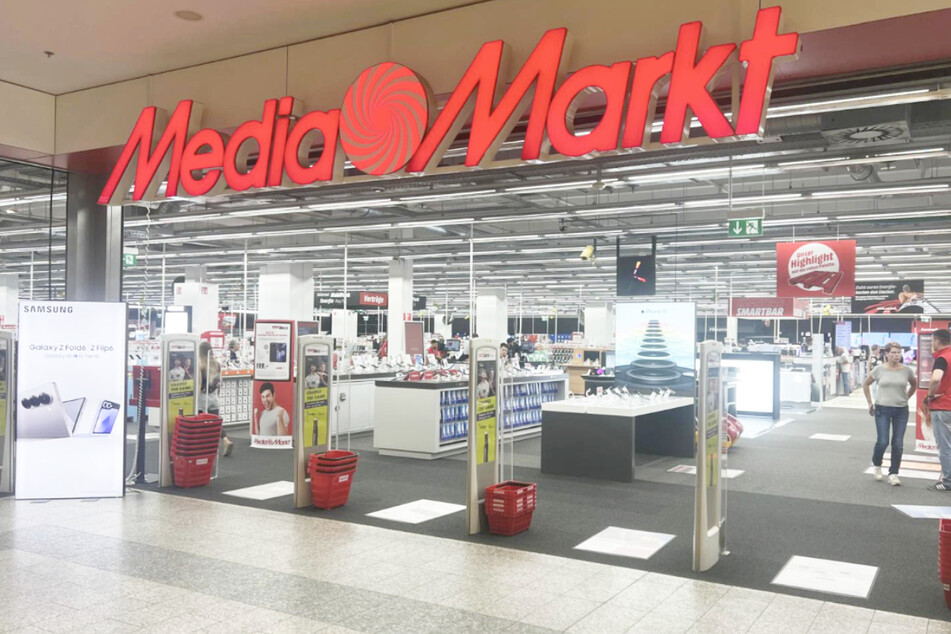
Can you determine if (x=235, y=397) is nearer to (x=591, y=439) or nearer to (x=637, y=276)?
(x=591, y=439)

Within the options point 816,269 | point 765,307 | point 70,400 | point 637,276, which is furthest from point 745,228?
point 765,307

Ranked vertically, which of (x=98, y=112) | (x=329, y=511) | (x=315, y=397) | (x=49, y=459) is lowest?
(x=329, y=511)

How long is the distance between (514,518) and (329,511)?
1.86 metres

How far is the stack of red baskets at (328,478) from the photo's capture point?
6910mm

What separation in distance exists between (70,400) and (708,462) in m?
5.66

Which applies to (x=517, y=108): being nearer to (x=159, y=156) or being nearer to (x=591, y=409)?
(x=159, y=156)

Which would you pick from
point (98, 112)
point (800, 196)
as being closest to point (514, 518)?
point (98, 112)

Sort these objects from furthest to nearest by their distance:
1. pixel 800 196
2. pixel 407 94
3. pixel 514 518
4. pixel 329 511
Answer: pixel 800 196 → pixel 329 511 → pixel 514 518 → pixel 407 94

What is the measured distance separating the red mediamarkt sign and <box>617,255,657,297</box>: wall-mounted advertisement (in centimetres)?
961

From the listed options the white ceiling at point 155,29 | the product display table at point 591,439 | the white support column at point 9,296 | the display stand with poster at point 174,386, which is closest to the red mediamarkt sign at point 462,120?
the white ceiling at point 155,29

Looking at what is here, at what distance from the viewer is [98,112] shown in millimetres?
6984

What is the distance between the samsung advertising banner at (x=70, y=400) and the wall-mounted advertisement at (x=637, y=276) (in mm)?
9967

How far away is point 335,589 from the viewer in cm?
465

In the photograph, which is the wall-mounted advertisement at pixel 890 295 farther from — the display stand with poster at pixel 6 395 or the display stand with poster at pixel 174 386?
the display stand with poster at pixel 6 395
